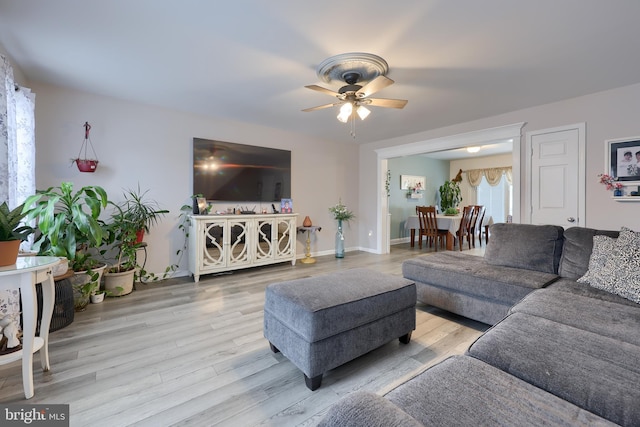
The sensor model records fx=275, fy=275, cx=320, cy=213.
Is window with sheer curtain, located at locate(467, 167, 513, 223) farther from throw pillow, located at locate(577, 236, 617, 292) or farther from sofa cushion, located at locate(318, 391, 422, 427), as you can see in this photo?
sofa cushion, located at locate(318, 391, 422, 427)

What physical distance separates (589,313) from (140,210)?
13.4 feet

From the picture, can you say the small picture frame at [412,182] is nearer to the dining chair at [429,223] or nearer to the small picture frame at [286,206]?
the dining chair at [429,223]

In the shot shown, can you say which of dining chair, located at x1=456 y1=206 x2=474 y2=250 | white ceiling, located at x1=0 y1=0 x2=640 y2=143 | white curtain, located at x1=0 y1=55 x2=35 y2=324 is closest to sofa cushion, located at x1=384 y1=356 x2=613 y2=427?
white ceiling, located at x1=0 y1=0 x2=640 y2=143

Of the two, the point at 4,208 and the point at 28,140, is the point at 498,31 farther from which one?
the point at 28,140

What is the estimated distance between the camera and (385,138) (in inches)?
210

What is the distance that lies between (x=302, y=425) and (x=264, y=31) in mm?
2446

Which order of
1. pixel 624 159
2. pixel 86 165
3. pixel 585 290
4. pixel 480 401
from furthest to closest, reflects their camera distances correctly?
pixel 86 165, pixel 624 159, pixel 585 290, pixel 480 401

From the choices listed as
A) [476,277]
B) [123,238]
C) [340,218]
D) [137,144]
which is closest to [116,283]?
[123,238]

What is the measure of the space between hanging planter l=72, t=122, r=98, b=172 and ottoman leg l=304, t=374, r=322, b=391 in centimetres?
327

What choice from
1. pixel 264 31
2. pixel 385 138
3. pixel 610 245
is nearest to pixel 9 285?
pixel 264 31

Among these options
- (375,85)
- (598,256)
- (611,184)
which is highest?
(375,85)

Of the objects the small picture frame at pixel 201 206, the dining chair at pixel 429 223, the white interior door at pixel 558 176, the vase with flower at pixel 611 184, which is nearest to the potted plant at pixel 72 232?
the small picture frame at pixel 201 206

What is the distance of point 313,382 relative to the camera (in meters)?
1.56

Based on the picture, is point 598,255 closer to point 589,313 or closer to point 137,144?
point 589,313
